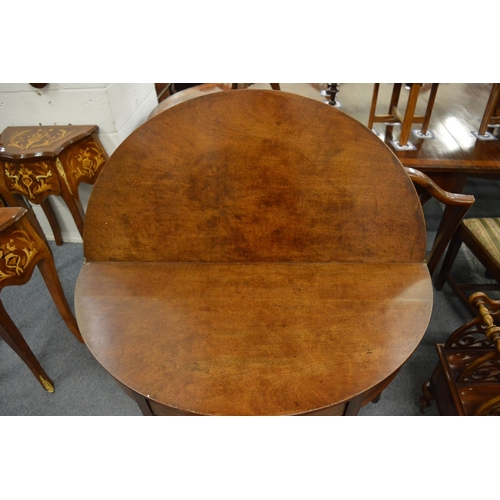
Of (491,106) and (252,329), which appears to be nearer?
(252,329)

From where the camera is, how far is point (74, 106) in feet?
5.92

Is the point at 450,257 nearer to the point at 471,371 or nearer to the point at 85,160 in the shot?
the point at 471,371

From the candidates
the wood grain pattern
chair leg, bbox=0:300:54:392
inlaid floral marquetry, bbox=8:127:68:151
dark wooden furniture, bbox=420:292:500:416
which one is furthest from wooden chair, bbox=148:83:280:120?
dark wooden furniture, bbox=420:292:500:416

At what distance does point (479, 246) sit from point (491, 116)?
77 cm

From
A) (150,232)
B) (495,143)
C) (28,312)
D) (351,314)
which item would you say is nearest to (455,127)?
(495,143)

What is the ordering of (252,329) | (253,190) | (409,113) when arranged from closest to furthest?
(252,329)
(253,190)
(409,113)

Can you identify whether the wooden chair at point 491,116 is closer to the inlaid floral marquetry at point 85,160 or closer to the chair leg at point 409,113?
the chair leg at point 409,113

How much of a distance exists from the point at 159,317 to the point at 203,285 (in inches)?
5.9

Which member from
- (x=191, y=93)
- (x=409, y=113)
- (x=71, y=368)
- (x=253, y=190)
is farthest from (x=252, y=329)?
(x=191, y=93)

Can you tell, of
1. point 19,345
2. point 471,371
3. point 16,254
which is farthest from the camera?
point 19,345

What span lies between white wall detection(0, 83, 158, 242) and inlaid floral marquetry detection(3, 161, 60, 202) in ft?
1.00

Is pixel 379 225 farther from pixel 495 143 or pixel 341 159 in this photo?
pixel 495 143

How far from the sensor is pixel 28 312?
6.48 ft

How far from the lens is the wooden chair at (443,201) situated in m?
1.18
